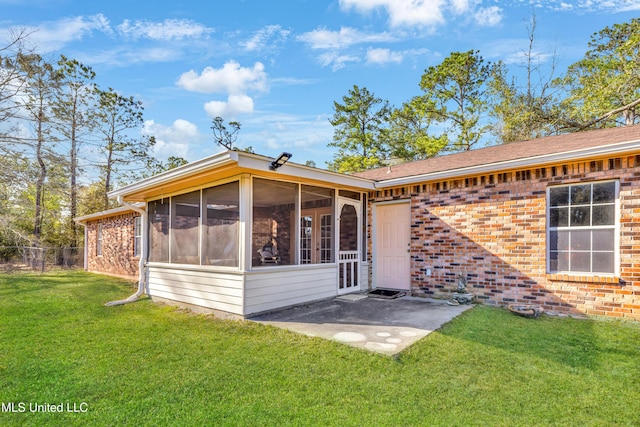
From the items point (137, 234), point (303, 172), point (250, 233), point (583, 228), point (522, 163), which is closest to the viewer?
point (583, 228)

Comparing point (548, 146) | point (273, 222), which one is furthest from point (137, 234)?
point (548, 146)

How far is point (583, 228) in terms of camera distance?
5.07m

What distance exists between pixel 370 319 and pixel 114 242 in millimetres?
11793

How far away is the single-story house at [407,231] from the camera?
4.89 metres

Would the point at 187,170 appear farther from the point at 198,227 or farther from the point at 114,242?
the point at 114,242

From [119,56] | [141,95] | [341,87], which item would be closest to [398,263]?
[119,56]

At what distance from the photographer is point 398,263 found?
720 cm

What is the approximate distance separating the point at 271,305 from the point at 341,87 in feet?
64.8

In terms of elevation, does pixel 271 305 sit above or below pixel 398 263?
below

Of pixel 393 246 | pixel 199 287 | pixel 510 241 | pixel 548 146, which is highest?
pixel 548 146

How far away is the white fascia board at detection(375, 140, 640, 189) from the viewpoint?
4.58 meters

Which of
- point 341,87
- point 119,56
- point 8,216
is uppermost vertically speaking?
point 341,87

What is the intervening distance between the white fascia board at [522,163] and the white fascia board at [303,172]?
613 millimetres

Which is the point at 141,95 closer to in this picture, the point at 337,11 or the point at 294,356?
the point at 337,11
